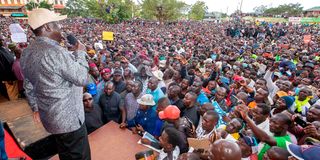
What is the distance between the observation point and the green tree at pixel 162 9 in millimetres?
32219

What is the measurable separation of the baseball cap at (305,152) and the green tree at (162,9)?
3223 cm

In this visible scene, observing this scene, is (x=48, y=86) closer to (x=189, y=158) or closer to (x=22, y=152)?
(x=189, y=158)

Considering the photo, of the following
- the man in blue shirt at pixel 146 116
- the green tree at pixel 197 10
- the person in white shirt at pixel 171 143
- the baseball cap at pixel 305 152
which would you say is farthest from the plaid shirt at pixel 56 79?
the green tree at pixel 197 10

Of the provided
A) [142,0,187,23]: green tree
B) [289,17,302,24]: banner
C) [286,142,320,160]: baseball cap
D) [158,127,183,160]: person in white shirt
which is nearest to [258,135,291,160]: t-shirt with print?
[286,142,320,160]: baseball cap

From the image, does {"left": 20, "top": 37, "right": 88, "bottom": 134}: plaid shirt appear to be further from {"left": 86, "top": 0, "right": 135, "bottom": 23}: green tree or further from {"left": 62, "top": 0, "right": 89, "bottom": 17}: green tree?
{"left": 62, "top": 0, "right": 89, "bottom": 17}: green tree

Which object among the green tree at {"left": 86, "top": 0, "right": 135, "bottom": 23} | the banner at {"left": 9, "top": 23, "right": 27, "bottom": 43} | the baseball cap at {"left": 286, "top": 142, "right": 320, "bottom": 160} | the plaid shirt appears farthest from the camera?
the green tree at {"left": 86, "top": 0, "right": 135, "bottom": 23}

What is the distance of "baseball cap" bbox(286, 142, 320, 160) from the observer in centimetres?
185

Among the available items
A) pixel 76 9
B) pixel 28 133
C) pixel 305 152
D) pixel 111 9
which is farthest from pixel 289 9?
pixel 28 133

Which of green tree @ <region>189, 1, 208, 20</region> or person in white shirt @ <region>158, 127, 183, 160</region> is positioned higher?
green tree @ <region>189, 1, 208, 20</region>

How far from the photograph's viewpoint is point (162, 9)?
106ft

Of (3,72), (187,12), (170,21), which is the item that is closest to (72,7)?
(187,12)

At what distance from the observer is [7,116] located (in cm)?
358

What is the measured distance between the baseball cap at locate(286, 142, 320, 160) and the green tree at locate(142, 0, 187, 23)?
1269 inches

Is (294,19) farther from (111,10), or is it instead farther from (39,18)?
(39,18)
